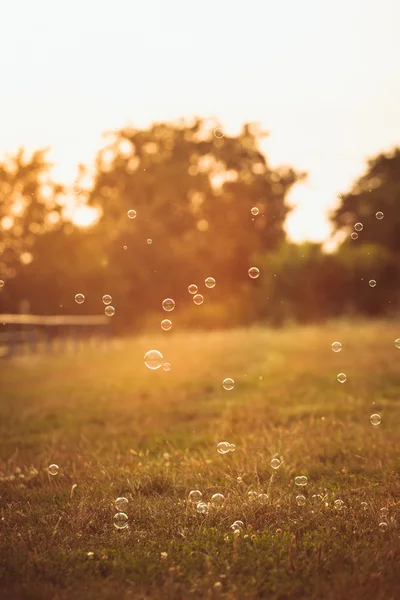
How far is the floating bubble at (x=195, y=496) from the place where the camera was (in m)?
5.28

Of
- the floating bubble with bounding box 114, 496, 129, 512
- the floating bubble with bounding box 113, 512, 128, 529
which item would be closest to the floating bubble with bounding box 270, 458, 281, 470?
the floating bubble with bounding box 114, 496, 129, 512

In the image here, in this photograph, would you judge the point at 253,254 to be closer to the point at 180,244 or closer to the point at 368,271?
the point at 180,244

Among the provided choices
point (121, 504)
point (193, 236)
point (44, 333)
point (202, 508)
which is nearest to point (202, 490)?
point (202, 508)

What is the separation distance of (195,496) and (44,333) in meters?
20.9

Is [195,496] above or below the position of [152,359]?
below

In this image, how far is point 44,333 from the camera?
2544 centimetres

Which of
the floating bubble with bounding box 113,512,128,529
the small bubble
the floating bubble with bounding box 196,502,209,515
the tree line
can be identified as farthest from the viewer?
the tree line

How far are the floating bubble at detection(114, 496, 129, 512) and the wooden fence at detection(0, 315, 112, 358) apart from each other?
13.3 meters

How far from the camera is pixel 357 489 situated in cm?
553

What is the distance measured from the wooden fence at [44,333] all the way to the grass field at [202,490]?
8525mm

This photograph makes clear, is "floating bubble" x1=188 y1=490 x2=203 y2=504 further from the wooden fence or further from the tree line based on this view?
the tree line

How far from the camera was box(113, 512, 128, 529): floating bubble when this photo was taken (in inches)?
187

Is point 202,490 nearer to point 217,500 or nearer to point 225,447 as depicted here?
point 217,500

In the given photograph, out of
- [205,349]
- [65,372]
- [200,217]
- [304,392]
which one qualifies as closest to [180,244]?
[200,217]
